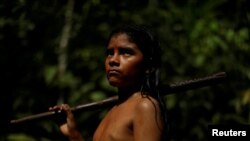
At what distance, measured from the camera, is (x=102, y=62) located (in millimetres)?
6180

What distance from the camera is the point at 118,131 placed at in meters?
3.06

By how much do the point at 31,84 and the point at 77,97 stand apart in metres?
0.64

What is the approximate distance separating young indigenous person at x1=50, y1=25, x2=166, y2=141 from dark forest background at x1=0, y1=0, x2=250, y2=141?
276cm

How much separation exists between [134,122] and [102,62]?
10.5ft

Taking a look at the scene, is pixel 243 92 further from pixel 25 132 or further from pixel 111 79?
pixel 111 79

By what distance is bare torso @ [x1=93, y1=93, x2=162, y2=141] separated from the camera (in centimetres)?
295

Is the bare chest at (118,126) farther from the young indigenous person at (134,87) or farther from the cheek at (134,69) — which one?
the cheek at (134,69)

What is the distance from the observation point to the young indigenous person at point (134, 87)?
2973 mm

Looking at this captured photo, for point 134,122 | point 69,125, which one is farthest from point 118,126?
point 69,125

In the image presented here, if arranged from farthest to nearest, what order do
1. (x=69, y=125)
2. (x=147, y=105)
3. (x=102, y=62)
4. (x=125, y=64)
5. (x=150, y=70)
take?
(x=102, y=62) < (x=69, y=125) < (x=150, y=70) < (x=125, y=64) < (x=147, y=105)

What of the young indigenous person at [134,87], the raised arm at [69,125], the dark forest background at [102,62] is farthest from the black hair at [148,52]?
the dark forest background at [102,62]

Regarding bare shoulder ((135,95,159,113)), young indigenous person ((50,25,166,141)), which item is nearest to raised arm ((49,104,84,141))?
young indigenous person ((50,25,166,141))

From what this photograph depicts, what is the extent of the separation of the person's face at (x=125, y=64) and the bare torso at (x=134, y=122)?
3.6 inches

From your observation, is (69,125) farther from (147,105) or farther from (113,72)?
(147,105)
